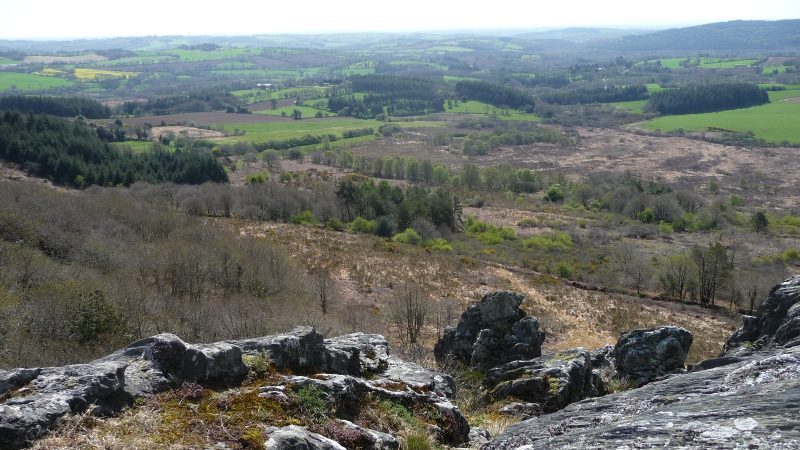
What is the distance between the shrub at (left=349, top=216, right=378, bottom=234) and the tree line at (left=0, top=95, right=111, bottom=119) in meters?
115

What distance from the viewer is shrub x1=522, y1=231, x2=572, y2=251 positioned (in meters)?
69.6

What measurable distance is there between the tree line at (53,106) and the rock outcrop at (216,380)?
161 m

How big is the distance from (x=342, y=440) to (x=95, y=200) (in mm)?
46171

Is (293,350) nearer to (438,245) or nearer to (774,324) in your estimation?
(774,324)

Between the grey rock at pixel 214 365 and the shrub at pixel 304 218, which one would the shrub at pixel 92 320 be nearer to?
the grey rock at pixel 214 365

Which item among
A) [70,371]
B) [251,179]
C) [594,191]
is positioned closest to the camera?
[70,371]

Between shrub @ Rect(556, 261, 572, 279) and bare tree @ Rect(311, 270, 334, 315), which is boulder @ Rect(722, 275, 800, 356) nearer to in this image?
bare tree @ Rect(311, 270, 334, 315)

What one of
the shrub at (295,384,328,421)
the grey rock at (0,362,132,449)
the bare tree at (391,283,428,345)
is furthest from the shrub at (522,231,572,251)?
the grey rock at (0,362,132,449)

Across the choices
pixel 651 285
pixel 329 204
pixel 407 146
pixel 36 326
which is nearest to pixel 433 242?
pixel 329 204

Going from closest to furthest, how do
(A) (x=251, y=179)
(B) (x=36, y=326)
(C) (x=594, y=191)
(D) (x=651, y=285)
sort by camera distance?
1. (B) (x=36, y=326)
2. (D) (x=651, y=285)
3. (A) (x=251, y=179)
4. (C) (x=594, y=191)

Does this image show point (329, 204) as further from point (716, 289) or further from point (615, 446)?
point (615, 446)

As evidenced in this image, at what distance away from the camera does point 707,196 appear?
108250mm

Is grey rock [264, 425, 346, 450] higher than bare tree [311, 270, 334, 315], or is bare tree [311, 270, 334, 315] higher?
grey rock [264, 425, 346, 450]

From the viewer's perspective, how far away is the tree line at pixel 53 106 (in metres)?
148
